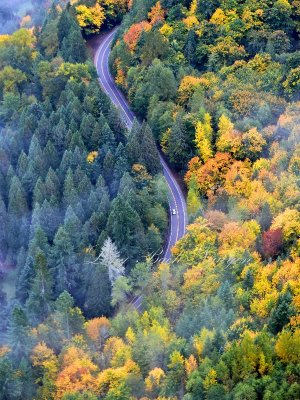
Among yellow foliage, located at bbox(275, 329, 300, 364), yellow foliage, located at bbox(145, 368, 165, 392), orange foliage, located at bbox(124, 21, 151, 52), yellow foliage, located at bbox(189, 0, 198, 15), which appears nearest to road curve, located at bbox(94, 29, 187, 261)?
orange foliage, located at bbox(124, 21, 151, 52)

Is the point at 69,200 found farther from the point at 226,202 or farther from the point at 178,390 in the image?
the point at 178,390

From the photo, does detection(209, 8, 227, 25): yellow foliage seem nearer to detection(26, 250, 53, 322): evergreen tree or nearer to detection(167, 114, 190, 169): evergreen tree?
detection(167, 114, 190, 169): evergreen tree

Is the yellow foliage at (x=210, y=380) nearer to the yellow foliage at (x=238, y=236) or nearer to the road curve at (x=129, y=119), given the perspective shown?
the yellow foliage at (x=238, y=236)

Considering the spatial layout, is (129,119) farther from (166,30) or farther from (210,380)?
(210,380)

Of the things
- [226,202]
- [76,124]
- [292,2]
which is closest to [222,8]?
[292,2]

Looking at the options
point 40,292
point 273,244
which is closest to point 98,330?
point 40,292
